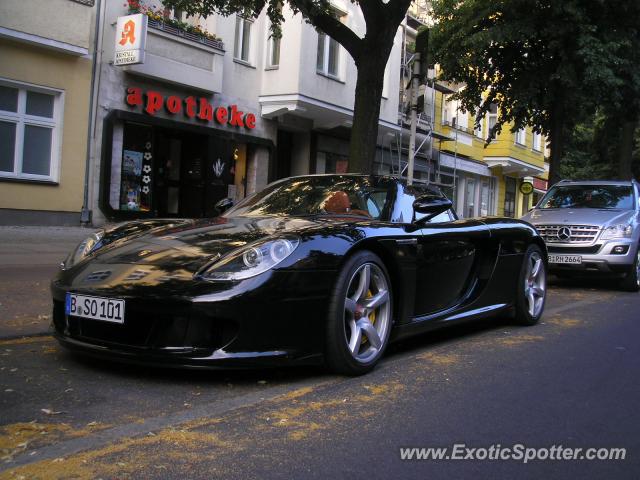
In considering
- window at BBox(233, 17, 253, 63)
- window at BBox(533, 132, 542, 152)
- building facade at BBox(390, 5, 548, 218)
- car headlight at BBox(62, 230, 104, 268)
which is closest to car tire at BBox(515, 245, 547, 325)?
car headlight at BBox(62, 230, 104, 268)

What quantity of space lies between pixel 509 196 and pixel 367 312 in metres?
31.4

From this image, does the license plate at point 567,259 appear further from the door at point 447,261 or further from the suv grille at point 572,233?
the door at point 447,261

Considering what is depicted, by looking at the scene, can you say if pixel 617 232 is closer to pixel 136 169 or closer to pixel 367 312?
pixel 367 312

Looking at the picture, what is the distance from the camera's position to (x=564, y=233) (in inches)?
384

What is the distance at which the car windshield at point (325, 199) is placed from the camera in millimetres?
4664

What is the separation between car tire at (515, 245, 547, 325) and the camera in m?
6.12

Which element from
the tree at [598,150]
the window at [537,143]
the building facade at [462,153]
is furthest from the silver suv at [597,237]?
the window at [537,143]

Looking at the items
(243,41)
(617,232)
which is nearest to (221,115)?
(243,41)

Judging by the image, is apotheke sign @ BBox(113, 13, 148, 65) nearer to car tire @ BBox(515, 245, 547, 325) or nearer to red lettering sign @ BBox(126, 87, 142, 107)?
red lettering sign @ BBox(126, 87, 142, 107)

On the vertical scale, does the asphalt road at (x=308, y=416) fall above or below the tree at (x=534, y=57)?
below

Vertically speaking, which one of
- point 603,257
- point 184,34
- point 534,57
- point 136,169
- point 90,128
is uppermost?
point 534,57

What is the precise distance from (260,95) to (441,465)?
15.6 metres

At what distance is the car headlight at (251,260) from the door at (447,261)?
48.1 inches

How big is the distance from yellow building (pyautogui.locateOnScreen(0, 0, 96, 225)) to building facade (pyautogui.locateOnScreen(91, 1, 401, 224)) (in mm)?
523
